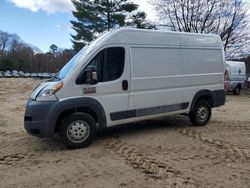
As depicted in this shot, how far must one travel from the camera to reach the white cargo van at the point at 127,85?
7.24 metres

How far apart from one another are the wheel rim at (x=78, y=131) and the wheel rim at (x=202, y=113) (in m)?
3.72

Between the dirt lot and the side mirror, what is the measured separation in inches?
54.9

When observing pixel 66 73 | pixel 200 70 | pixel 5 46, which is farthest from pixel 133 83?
pixel 5 46

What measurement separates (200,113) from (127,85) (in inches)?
112

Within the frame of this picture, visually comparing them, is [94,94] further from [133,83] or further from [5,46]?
[5,46]

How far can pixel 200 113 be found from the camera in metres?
9.93

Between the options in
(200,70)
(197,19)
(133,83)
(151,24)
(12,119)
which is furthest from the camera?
(151,24)

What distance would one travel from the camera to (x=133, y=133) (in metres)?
8.84

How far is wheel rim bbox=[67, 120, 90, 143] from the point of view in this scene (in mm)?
7303

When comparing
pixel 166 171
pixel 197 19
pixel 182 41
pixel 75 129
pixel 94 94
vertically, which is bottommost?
pixel 166 171

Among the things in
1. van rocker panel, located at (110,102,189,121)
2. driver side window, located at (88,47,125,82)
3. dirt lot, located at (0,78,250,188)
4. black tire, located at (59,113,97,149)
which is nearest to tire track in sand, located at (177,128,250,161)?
dirt lot, located at (0,78,250,188)

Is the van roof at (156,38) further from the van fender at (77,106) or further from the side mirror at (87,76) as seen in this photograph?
the van fender at (77,106)

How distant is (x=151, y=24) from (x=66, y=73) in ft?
93.8

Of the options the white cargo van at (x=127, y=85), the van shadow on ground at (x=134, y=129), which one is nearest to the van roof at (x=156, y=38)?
the white cargo van at (x=127, y=85)
